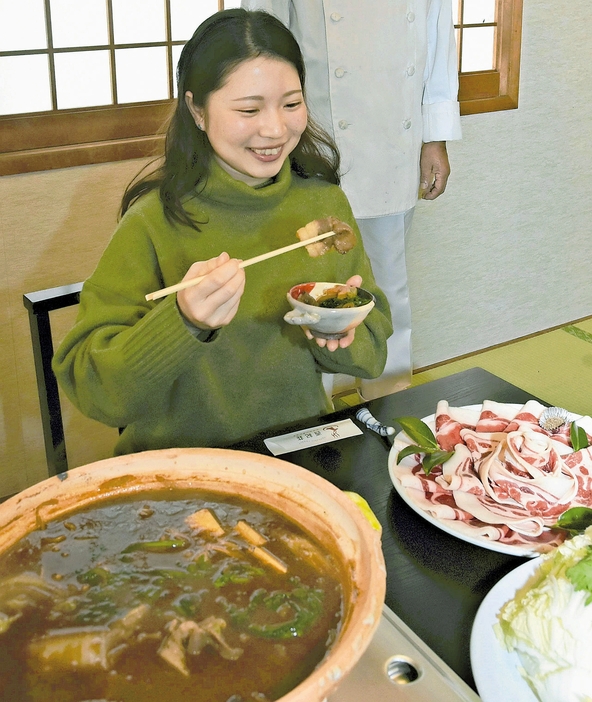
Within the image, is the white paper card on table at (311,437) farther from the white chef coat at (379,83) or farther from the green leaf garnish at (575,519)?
the white chef coat at (379,83)

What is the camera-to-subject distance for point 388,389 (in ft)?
11.1

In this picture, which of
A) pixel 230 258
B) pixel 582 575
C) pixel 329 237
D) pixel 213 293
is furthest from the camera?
pixel 230 258

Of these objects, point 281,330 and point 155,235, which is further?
point 281,330

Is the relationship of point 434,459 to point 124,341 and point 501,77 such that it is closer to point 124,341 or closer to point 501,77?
point 124,341

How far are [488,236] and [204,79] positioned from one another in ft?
8.14

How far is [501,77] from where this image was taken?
3516mm

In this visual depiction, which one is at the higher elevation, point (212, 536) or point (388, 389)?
point (212, 536)

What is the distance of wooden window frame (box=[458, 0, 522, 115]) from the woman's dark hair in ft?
6.22

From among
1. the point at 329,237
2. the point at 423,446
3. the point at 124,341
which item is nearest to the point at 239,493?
the point at 423,446

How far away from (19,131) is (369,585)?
2.12m

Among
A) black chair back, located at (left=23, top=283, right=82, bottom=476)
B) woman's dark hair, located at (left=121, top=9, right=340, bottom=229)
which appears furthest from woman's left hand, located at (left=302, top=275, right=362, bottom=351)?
black chair back, located at (left=23, top=283, right=82, bottom=476)

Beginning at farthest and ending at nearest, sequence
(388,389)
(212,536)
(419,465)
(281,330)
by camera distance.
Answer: (388,389)
(281,330)
(419,465)
(212,536)

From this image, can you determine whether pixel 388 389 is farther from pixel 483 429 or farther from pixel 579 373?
pixel 483 429

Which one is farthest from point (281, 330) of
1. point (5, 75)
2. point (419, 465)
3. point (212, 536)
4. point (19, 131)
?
point (5, 75)
